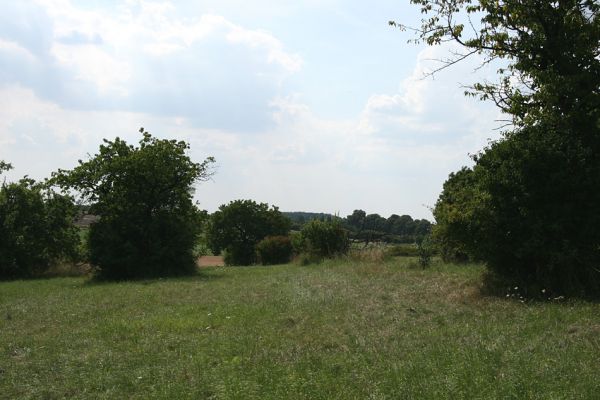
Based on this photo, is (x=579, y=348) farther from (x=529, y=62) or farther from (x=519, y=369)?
(x=529, y=62)

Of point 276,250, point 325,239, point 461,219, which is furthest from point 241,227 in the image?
point 461,219

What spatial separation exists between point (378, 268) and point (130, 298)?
389 inches

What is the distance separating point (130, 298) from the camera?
619 inches

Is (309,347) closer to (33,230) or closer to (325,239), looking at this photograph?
(325,239)

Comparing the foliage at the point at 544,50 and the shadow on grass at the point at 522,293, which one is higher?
the foliage at the point at 544,50

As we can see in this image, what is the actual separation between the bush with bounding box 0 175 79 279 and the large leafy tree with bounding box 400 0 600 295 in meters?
21.0

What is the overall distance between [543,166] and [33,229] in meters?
24.7

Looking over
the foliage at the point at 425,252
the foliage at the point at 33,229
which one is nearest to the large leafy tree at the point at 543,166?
the foliage at the point at 425,252

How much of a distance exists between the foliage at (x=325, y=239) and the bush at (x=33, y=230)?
12.5 meters

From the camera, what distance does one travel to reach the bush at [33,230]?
27.2m

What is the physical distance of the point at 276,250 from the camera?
1533 inches

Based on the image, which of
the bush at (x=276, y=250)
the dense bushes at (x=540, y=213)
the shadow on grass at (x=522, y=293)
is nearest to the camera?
the shadow on grass at (x=522, y=293)

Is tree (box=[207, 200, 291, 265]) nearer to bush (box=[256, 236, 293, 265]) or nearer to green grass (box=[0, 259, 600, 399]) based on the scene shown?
bush (box=[256, 236, 293, 265])

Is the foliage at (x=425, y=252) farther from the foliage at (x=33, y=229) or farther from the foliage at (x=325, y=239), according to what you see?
the foliage at (x=33, y=229)
